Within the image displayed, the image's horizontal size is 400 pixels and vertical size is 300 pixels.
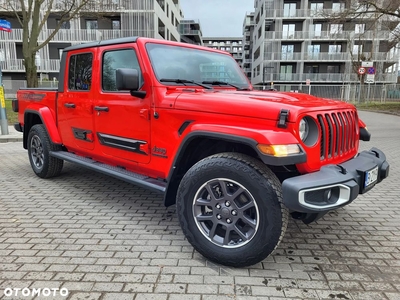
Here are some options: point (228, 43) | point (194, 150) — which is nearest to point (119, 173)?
point (194, 150)

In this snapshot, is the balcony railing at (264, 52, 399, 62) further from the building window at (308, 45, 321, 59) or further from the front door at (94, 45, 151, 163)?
the front door at (94, 45, 151, 163)

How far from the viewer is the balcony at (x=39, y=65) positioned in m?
31.2

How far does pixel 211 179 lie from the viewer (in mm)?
2713

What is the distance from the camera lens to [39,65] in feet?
102

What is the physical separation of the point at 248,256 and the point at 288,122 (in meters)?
1.12

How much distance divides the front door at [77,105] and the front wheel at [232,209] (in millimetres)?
2006

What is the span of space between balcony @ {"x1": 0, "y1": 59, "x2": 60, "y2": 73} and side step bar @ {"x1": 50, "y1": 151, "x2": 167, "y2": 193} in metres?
29.7

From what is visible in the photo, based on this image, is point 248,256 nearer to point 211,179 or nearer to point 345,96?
point 211,179

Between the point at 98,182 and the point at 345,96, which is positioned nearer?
the point at 98,182

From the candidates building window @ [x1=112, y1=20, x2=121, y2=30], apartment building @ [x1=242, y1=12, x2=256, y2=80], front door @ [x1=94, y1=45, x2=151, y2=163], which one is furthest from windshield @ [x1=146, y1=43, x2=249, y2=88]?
apartment building @ [x1=242, y1=12, x2=256, y2=80]

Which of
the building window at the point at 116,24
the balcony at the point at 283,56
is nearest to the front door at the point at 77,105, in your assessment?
the building window at the point at 116,24

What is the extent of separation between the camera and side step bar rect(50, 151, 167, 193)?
131 inches

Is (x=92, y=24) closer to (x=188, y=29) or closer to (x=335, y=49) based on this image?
(x=188, y=29)

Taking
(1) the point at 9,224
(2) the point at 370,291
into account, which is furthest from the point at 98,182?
(2) the point at 370,291
